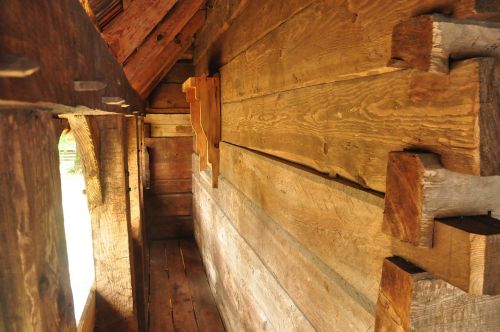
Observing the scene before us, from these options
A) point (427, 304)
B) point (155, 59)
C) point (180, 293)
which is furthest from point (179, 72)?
point (427, 304)

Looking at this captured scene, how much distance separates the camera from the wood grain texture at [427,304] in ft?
2.25

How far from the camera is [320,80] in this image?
42.3 inches

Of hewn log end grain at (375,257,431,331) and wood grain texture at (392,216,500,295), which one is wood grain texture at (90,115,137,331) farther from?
wood grain texture at (392,216,500,295)

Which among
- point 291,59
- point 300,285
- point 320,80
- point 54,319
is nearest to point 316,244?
point 300,285

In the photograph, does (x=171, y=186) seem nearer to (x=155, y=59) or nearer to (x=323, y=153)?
(x=155, y=59)

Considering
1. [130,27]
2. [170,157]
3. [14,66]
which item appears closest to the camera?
[14,66]

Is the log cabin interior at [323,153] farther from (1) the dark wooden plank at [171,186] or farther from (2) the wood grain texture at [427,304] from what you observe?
(1) the dark wooden plank at [171,186]

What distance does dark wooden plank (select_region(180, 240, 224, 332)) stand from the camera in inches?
124

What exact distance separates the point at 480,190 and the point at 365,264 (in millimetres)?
335

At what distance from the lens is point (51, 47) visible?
546mm

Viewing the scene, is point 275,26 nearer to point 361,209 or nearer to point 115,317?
point 361,209

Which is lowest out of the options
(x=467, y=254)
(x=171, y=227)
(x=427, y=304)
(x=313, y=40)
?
(x=171, y=227)

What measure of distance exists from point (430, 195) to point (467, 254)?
0.11 m

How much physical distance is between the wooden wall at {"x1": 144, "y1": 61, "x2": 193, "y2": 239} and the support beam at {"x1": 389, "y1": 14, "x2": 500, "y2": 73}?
15.3 ft
